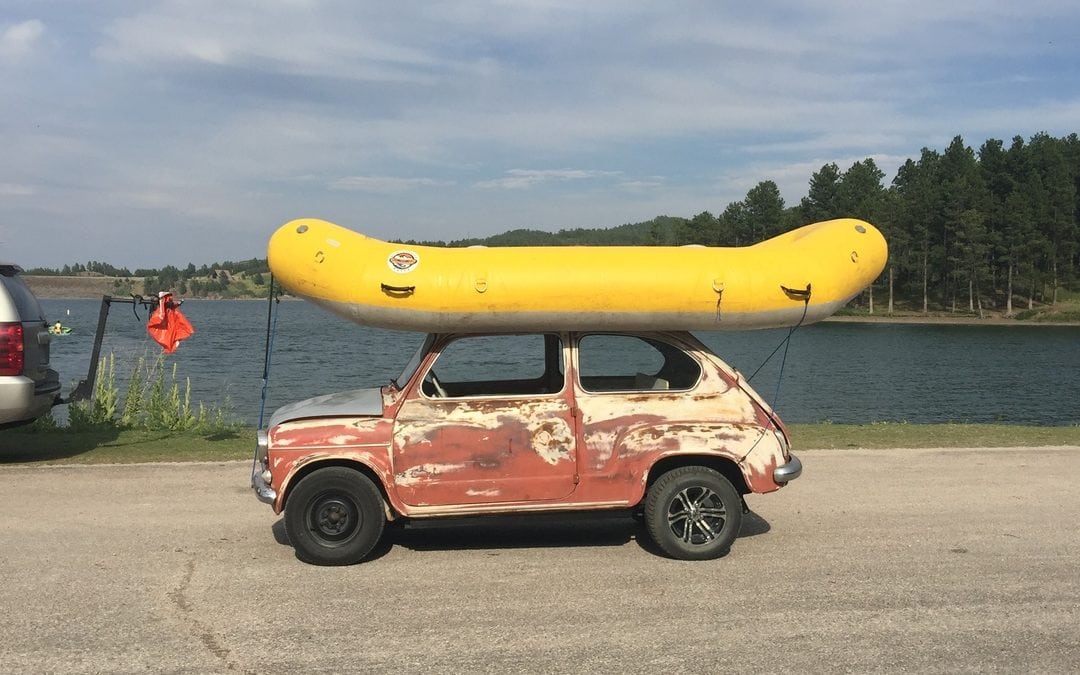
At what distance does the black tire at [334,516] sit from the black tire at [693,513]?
6.56 feet

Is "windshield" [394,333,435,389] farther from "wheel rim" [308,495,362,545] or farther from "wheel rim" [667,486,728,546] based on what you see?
"wheel rim" [667,486,728,546]

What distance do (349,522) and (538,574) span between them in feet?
4.64

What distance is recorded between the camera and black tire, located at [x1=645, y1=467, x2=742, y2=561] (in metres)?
6.77

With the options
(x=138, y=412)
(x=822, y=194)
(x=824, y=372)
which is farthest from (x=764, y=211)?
(x=138, y=412)

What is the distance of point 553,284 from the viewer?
21.9ft

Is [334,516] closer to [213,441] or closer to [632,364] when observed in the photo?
[632,364]

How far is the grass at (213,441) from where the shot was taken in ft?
37.5

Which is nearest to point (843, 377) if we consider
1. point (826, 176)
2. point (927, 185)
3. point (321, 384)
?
point (321, 384)

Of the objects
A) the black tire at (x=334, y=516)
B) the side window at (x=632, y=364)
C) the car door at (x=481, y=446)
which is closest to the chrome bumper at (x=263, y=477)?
the black tire at (x=334, y=516)

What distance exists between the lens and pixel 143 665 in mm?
4879

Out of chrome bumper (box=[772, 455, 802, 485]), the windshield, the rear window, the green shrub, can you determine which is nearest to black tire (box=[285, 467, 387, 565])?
the windshield

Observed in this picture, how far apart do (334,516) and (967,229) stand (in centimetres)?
9607

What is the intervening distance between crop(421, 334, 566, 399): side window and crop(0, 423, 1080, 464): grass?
5386 millimetres

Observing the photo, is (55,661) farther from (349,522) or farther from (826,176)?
(826,176)
